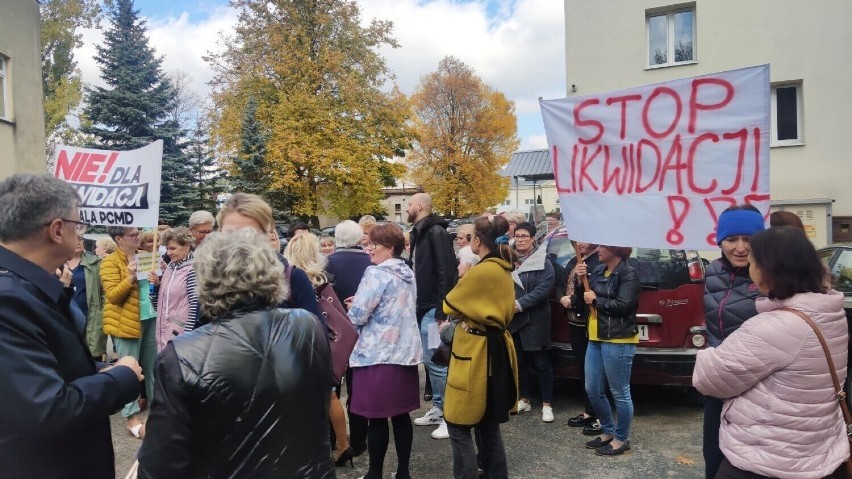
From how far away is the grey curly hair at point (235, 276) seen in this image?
6.23 feet

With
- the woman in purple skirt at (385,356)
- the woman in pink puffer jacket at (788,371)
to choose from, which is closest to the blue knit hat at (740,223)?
the woman in pink puffer jacket at (788,371)

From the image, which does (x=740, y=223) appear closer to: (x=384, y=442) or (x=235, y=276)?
(x=235, y=276)

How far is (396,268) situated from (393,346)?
561 mm

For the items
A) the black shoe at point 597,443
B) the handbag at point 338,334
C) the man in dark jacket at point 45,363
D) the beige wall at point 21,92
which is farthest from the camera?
the beige wall at point 21,92

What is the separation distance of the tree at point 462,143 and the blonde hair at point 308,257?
35669mm

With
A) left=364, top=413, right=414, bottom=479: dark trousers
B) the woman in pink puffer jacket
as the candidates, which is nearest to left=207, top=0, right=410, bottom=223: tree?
left=364, top=413, right=414, bottom=479: dark trousers

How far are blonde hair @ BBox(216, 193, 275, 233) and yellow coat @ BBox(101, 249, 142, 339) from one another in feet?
8.88

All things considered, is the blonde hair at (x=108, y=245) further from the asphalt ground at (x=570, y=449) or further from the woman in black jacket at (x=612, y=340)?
the woman in black jacket at (x=612, y=340)

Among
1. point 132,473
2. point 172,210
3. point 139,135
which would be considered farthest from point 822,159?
point 139,135

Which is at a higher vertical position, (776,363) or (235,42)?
(235,42)

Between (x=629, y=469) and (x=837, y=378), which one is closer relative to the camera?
(x=837, y=378)

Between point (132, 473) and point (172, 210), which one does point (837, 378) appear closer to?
point (132, 473)

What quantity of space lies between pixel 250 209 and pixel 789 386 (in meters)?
2.63

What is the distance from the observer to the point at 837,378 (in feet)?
7.18
